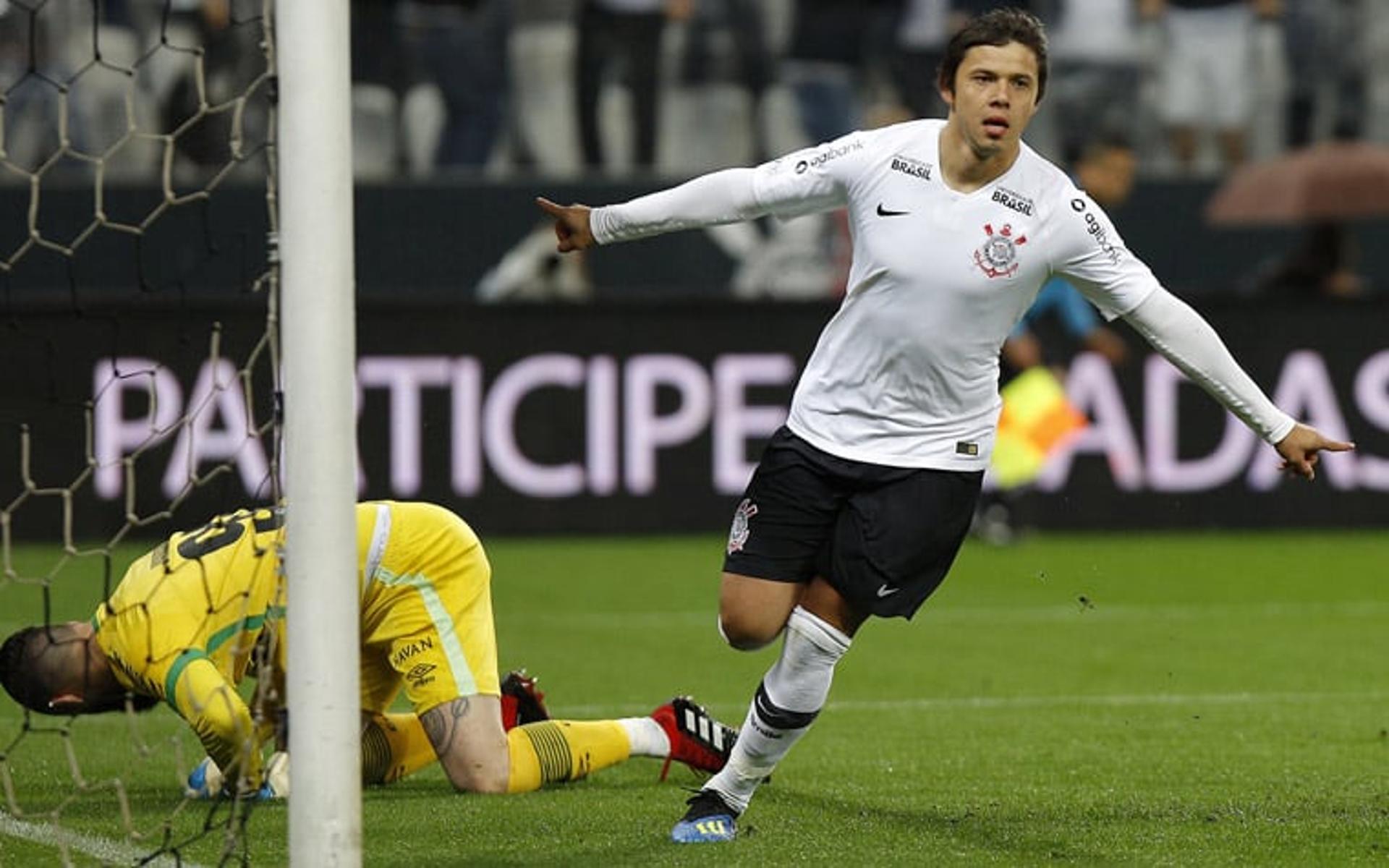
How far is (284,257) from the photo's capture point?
4.97 m

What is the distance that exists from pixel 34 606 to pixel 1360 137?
1011 centimetres

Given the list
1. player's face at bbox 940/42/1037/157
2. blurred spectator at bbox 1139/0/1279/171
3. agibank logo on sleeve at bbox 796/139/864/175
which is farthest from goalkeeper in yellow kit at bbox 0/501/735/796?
blurred spectator at bbox 1139/0/1279/171

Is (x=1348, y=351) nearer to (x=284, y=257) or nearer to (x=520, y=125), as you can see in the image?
(x=520, y=125)

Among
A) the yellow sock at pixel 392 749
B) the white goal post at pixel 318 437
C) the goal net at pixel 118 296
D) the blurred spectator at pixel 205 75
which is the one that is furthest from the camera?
the blurred spectator at pixel 205 75

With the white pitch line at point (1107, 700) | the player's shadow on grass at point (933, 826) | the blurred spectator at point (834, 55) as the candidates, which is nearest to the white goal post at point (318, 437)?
the player's shadow on grass at point (933, 826)

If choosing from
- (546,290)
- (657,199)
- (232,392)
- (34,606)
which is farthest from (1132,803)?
(546,290)

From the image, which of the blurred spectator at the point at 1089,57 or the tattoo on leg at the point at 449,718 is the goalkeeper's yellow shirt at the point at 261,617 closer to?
the tattoo on leg at the point at 449,718

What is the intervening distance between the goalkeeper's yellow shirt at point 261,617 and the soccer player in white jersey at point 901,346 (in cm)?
91

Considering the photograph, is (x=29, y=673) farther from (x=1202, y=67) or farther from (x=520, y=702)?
(x=1202, y=67)

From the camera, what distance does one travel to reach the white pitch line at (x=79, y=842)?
590 centimetres

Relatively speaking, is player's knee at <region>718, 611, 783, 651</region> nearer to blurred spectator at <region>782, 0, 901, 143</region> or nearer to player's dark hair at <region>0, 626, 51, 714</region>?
player's dark hair at <region>0, 626, 51, 714</region>

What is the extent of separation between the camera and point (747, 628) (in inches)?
243

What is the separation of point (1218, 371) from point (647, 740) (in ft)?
6.91

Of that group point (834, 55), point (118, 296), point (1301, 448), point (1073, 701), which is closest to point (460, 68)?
point (834, 55)
